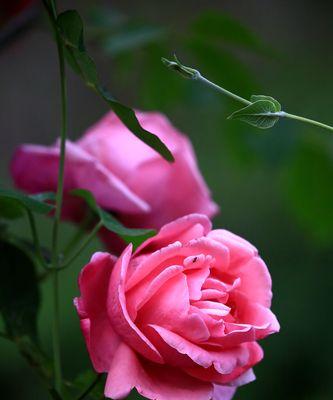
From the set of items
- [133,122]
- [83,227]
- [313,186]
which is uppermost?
[133,122]

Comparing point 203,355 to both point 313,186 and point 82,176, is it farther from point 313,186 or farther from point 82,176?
point 313,186

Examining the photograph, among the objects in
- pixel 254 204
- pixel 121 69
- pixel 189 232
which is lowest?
pixel 254 204

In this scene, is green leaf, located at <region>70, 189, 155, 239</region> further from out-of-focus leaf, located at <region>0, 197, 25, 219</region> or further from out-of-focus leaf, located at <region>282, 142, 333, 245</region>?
out-of-focus leaf, located at <region>282, 142, 333, 245</region>

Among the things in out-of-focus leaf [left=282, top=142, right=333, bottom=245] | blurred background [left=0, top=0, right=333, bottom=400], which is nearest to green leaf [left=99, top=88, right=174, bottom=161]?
blurred background [left=0, top=0, right=333, bottom=400]

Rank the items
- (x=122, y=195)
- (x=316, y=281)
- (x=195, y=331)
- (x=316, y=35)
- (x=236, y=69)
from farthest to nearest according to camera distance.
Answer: (x=316, y=35), (x=316, y=281), (x=236, y=69), (x=122, y=195), (x=195, y=331)

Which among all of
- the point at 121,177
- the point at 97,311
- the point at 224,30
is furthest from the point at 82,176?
the point at 224,30

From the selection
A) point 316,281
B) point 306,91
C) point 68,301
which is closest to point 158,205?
point 68,301

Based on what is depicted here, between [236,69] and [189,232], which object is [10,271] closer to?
[189,232]
